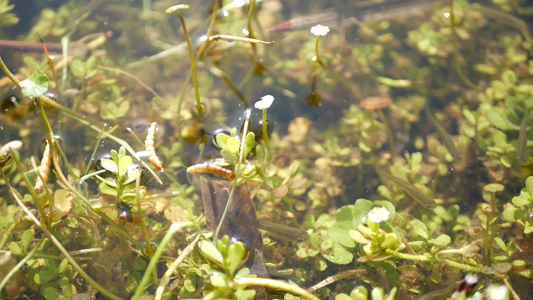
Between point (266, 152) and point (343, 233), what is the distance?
0.70 meters

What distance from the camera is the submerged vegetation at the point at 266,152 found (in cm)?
189

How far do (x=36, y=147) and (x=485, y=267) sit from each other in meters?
2.62

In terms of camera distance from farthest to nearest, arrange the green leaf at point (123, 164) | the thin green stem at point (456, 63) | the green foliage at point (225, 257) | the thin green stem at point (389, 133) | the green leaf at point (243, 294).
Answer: the thin green stem at point (456, 63) → the thin green stem at point (389, 133) → the green leaf at point (123, 164) → the green leaf at point (243, 294) → the green foliage at point (225, 257)

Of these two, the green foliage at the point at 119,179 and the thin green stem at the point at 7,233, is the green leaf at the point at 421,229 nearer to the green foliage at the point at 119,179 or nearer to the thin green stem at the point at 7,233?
the green foliage at the point at 119,179

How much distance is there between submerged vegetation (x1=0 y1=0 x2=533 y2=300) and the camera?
6.21ft

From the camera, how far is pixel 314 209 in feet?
7.47

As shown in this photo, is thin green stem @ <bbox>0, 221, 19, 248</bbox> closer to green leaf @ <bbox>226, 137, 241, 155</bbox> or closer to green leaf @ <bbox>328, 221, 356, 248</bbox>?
green leaf @ <bbox>226, 137, 241, 155</bbox>

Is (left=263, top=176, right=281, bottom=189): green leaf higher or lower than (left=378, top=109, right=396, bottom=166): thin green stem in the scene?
higher

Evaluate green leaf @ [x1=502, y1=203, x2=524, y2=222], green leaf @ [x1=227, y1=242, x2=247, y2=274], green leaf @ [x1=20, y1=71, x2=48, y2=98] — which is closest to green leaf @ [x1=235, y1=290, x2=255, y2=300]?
green leaf @ [x1=227, y1=242, x2=247, y2=274]

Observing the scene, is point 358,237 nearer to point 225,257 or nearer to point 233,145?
point 225,257

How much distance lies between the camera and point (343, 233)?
1.91 m

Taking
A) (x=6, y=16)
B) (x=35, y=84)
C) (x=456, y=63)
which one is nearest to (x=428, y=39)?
(x=456, y=63)

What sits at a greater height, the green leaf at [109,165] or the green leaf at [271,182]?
the green leaf at [109,165]

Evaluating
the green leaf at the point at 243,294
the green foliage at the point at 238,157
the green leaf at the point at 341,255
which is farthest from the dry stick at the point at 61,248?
the green leaf at the point at 341,255
